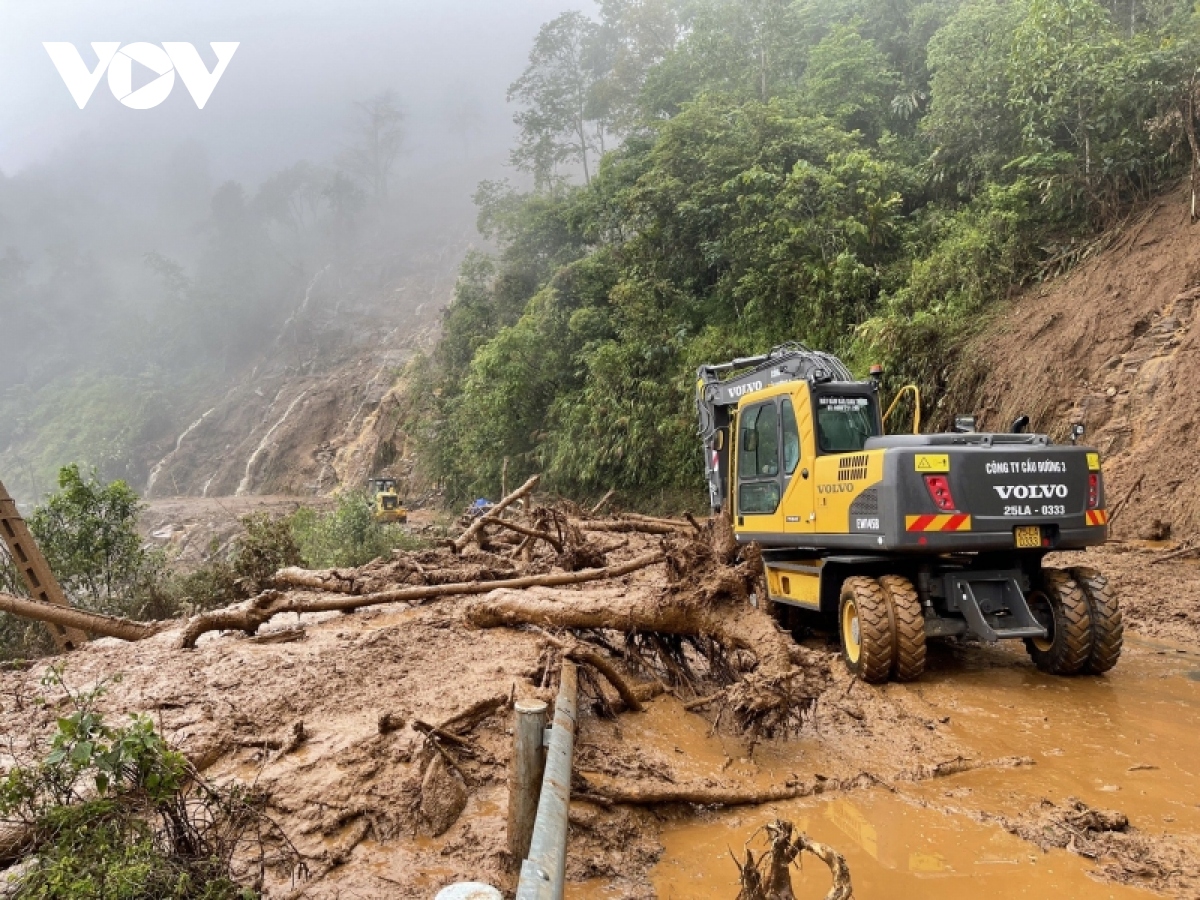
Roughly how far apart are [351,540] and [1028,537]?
11554 millimetres

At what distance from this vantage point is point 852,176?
17172mm

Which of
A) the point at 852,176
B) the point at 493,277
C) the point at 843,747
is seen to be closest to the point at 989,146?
the point at 852,176

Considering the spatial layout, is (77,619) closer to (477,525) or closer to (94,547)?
(94,547)

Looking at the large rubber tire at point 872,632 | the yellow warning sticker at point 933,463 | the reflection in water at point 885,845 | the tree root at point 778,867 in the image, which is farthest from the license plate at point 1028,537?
the tree root at point 778,867

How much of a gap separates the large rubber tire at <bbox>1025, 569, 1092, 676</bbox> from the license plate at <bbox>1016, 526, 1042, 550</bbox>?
1.71ft

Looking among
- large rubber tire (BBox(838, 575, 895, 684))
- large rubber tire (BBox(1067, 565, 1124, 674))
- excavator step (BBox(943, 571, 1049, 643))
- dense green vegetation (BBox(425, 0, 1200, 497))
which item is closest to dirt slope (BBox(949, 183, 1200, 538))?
dense green vegetation (BBox(425, 0, 1200, 497))

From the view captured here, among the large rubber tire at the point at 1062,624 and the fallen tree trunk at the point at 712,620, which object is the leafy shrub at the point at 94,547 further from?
the large rubber tire at the point at 1062,624

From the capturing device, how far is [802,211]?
17.5m

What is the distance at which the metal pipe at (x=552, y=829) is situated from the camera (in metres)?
1.76

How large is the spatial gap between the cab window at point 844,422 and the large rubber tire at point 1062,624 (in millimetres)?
1877

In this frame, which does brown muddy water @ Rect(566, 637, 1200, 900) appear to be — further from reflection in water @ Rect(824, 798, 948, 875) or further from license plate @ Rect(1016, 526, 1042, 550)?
license plate @ Rect(1016, 526, 1042, 550)

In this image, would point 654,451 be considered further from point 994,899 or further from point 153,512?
point 153,512

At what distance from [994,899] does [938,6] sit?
25.8 meters

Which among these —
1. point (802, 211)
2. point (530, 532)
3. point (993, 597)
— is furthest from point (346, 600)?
point (802, 211)
